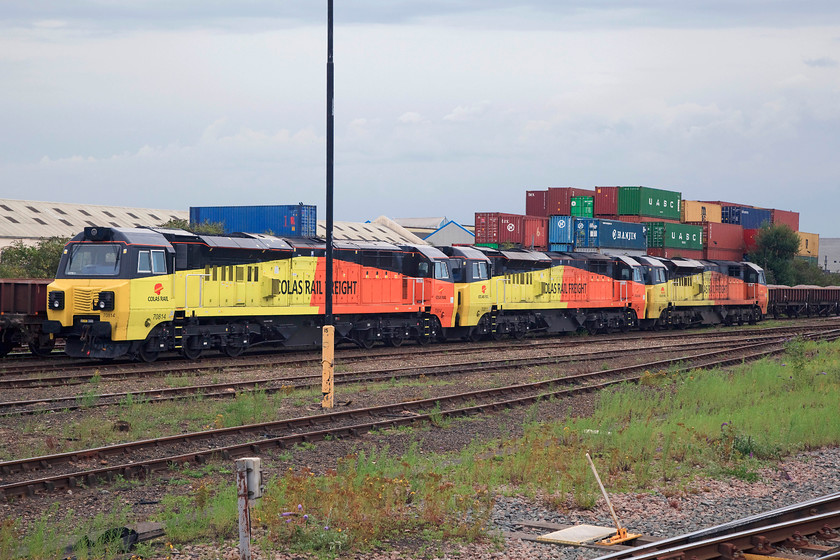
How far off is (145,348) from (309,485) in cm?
1389

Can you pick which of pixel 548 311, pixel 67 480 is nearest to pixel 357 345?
pixel 548 311

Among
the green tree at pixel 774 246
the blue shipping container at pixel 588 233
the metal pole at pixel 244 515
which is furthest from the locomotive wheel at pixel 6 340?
the green tree at pixel 774 246

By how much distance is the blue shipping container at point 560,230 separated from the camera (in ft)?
175

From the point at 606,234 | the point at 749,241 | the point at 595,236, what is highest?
the point at 749,241

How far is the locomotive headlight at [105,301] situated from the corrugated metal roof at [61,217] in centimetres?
3813

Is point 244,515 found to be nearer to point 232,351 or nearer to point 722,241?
point 232,351

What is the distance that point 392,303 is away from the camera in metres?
28.7

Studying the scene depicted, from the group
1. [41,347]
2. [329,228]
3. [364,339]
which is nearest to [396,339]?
[364,339]

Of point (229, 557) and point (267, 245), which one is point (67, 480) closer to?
point (229, 557)

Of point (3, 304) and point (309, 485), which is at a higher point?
point (3, 304)

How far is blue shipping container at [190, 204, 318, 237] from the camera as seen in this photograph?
53.8m

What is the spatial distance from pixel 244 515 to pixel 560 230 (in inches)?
1918

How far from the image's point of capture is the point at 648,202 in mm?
60812

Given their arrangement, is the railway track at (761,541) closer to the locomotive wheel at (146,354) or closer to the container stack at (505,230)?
the locomotive wheel at (146,354)
